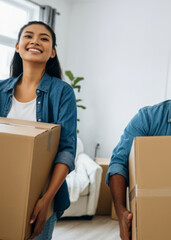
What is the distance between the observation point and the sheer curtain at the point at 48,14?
4.15 meters

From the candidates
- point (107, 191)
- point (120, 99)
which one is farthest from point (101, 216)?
point (120, 99)

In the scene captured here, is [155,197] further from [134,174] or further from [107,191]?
[107,191]

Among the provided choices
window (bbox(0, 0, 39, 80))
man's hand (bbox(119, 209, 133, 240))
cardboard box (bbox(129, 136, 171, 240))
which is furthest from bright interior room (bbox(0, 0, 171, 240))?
cardboard box (bbox(129, 136, 171, 240))

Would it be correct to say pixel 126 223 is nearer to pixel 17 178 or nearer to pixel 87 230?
pixel 17 178

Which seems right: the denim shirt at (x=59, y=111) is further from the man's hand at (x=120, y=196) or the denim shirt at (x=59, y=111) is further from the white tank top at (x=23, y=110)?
the man's hand at (x=120, y=196)

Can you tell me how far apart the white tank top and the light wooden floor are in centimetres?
192

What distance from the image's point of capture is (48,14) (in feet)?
13.6

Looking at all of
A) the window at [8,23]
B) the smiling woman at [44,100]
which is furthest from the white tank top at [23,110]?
the window at [8,23]

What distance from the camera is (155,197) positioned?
2.81 feet

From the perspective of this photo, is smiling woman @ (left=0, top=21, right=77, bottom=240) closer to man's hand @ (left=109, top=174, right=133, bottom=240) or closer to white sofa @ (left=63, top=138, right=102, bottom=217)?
man's hand @ (left=109, top=174, right=133, bottom=240)

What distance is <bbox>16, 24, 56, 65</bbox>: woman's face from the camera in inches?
50.2

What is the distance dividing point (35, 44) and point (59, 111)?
0.28 metres

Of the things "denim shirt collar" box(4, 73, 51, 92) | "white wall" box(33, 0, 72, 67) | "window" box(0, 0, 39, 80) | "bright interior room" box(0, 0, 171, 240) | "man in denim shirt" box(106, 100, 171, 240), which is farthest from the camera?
"white wall" box(33, 0, 72, 67)

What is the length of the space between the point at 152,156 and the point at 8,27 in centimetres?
345
